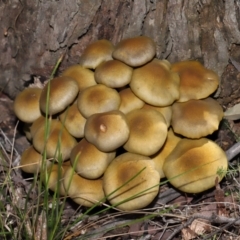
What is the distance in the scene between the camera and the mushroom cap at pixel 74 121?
131 inches

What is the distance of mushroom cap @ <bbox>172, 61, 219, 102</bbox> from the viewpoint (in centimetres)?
338

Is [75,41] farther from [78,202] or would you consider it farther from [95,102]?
[78,202]

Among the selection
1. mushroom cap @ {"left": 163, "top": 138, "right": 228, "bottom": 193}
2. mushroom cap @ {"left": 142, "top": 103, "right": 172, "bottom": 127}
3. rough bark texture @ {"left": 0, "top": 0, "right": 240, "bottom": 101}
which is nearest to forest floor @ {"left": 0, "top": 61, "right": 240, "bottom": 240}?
mushroom cap @ {"left": 163, "top": 138, "right": 228, "bottom": 193}

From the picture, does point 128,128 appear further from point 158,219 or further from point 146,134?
point 158,219

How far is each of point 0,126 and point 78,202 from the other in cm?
112

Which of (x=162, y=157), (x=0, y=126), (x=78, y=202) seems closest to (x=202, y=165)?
(x=162, y=157)

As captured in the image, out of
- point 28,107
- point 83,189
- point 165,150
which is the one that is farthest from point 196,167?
point 28,107

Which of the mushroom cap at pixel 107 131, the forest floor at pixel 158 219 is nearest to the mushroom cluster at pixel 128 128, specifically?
the mushroom cap at pixel 107 131

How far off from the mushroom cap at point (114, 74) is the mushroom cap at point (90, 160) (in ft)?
1.41

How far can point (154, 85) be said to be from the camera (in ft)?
10.8

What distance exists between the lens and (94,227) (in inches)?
136

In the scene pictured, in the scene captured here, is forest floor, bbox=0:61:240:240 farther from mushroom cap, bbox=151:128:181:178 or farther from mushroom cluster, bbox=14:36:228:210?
mushroom cap, bbox=151:128:181:178

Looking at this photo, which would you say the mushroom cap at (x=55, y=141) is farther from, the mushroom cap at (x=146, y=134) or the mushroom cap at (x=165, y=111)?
the mushroom cap at (x=165, y=111)

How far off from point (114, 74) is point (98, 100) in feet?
0.67
